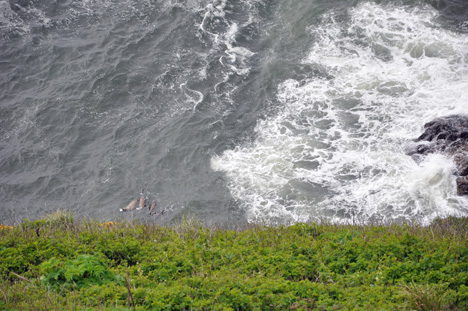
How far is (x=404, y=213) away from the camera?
567 inches

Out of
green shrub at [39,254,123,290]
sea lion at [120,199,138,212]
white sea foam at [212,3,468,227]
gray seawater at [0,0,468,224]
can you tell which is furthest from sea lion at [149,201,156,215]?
green shrub at [39,254,123,290]

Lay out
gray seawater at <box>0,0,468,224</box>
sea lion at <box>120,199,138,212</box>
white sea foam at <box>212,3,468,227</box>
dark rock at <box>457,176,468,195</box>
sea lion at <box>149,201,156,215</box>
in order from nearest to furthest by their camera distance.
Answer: dark rock at <box>457,176,468,195</box>, white sea foam at <box>212,3,468,227</box>, gray seawater at <box>0,0,468,224</box>, sea lion at <box>149,201,156,215</box>, sea lion at <box>120,199,138,212</box>

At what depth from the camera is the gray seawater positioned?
15930 mm

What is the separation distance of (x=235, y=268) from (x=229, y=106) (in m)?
12.0

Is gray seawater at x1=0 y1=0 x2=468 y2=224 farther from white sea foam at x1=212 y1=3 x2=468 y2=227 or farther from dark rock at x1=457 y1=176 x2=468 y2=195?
dark rock at x1=457 y1=176 x2=468 y2=195

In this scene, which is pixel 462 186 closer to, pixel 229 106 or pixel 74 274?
pixel 229 106

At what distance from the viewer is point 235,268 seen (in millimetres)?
8344

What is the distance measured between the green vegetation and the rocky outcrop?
5263 millimetres

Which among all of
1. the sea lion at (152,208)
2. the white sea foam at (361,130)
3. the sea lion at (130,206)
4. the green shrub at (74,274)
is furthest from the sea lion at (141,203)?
the green shrub at (74,274)

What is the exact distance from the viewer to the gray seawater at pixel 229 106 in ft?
52.3

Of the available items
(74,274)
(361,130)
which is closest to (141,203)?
(74,274)

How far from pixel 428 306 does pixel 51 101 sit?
1947cm

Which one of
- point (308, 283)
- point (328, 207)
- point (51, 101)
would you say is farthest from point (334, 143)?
point (51, 101)

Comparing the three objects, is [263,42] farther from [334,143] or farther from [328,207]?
[328,207]
